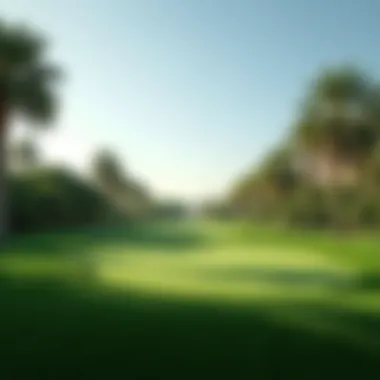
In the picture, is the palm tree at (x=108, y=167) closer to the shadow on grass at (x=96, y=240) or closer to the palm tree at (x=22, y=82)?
the palm tree at (x=22, y=82)

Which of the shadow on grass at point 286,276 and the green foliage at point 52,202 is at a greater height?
the green foliage at point 52,202

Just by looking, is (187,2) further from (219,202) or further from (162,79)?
(219,202)

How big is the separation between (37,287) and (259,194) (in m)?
2.38

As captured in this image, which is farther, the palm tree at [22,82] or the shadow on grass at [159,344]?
the palm tree at [22,82]

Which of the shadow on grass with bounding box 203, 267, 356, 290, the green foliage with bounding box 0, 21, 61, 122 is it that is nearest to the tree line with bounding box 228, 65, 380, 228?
the shadow on grass with bounding box 203, 267, 356, 290

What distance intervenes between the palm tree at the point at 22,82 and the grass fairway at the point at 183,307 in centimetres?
114

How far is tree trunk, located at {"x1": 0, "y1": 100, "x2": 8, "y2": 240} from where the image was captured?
4898 millimetres

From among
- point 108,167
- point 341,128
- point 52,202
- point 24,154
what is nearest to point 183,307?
point 108,167

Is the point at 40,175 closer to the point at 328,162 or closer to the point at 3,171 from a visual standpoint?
the point at 3,171

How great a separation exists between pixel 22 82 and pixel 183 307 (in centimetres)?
333

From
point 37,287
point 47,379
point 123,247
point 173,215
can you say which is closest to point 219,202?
point 173,215

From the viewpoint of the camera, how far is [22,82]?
18.2ft

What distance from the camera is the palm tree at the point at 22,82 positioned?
14.7 ft

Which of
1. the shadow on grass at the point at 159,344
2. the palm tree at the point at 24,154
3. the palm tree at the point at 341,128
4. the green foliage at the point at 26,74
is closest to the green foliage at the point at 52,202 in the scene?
the palm tree at the point at 24,154
